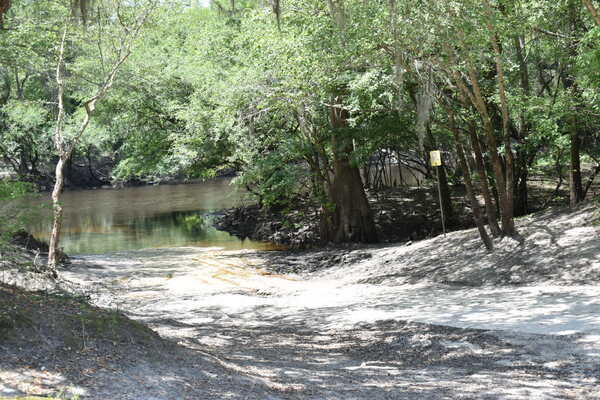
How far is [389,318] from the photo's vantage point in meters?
9.80

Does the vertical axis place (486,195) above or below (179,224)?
above

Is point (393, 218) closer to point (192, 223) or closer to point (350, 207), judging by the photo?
point (350, 207)

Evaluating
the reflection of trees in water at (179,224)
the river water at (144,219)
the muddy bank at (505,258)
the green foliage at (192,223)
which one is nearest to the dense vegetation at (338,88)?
the muddy bank at (505,258)

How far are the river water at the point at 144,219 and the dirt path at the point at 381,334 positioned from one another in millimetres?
5449

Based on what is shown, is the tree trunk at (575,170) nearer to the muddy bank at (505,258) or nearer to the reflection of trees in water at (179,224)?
the muddy bank at (505,258)

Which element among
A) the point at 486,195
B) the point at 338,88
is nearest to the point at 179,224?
the point at 338,88

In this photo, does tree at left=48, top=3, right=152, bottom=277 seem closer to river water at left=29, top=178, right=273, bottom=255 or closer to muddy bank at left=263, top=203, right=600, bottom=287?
river water at left=29, top=178, right=273, bottom=255

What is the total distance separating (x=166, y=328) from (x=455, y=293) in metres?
5.17

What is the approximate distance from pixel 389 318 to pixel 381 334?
88 cm

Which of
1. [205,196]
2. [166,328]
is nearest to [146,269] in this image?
[166,328]

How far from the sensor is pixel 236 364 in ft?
21.2

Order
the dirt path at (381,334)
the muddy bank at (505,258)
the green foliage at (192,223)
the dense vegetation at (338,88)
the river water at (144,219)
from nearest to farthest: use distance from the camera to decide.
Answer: the dirt path at (381,334) → the muddy bank at (505,258) → the dense vegetation at (338,88) → the river water at (144,219) → the green foliage at (192,223)

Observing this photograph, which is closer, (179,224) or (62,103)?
(62,103)

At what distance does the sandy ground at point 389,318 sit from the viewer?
589 centimetres
